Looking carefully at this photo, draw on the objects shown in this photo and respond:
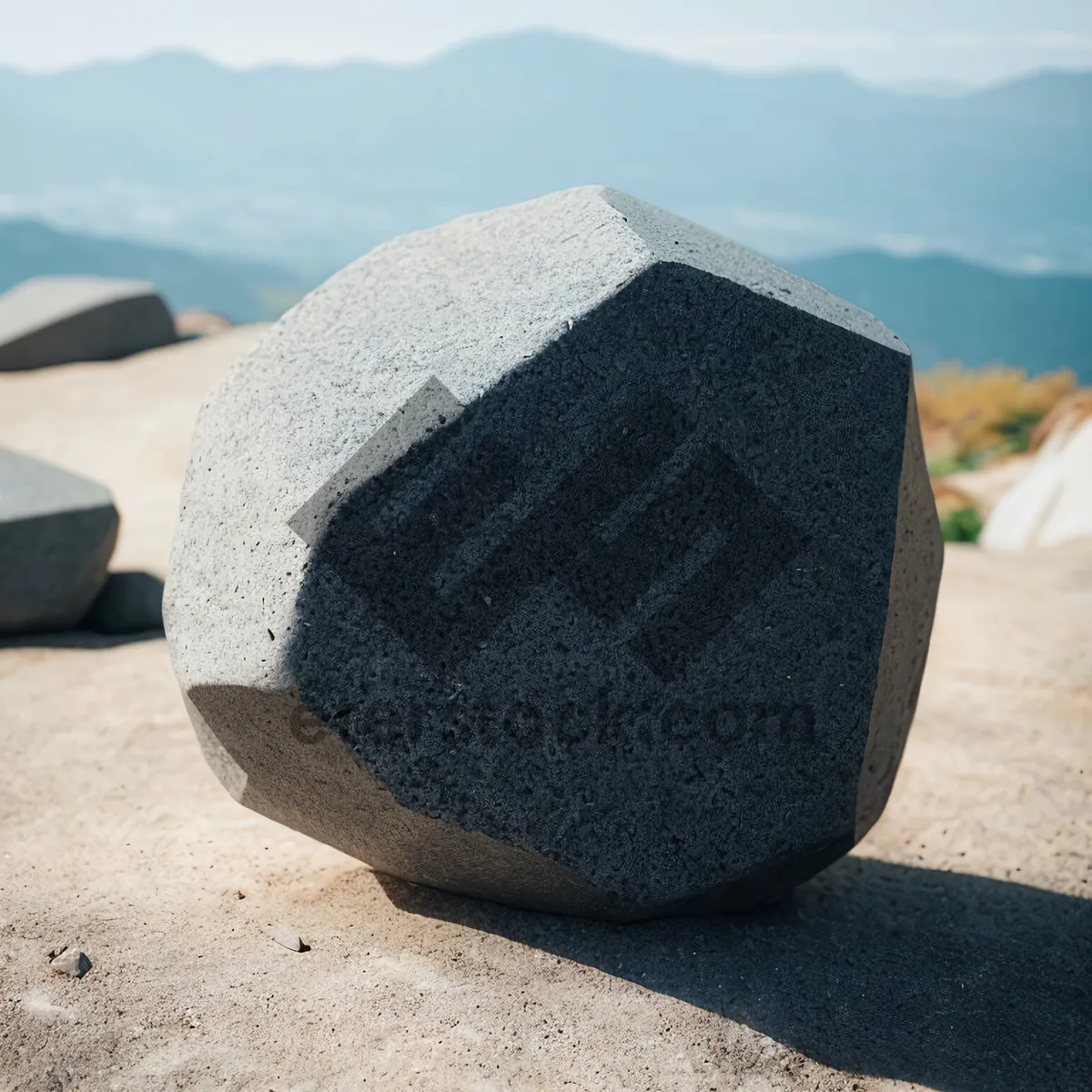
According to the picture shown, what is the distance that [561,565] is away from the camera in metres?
2.64

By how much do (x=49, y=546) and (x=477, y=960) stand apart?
12.6ft

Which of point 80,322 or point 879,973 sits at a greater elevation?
point 879,973

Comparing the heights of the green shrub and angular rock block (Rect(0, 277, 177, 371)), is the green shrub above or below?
below

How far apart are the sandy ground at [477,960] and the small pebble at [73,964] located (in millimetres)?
24

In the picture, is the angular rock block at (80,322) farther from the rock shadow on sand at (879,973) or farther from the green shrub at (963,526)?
the rock shadow on sand at (879,973)

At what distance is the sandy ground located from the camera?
257 cm

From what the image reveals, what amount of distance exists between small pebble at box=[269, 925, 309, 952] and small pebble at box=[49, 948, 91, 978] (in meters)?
0.46

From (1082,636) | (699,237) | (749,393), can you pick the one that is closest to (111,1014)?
(749,393)

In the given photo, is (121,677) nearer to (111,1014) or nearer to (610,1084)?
(111,1014)

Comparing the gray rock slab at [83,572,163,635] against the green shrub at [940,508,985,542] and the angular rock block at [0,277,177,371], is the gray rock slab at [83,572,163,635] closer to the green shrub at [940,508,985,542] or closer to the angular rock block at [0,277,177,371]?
the angular rock block at [0,277,177,371]

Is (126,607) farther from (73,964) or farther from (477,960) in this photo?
(477,960)

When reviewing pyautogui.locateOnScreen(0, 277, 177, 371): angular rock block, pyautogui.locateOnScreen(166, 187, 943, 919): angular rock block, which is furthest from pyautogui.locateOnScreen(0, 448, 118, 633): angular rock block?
pyautogui.locateOnScreen(0, 277, 177, 371): angular rock block

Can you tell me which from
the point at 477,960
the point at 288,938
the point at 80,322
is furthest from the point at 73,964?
the point at 80,322

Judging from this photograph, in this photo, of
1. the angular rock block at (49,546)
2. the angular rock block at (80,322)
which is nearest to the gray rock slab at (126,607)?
the angular rock block at (49,546)
